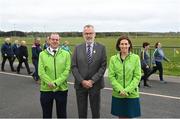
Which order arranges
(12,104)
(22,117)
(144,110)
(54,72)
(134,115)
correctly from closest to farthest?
(134,115) < (54,72) < (22,117) < (144,110) < (12,104)

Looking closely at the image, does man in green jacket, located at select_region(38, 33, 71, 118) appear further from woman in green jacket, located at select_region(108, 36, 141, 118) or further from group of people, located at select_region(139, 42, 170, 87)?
group of people, located at select_region(139, 42, 170, 87)

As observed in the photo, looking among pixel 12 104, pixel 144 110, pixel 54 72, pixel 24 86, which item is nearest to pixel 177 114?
pixel 144 110

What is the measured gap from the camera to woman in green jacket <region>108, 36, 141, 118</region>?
6.31m

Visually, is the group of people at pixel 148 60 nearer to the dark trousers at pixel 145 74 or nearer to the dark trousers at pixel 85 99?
the dark trousers at pixel 145 74

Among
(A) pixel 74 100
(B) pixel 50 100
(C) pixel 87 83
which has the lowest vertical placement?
(A) pixel 74 100

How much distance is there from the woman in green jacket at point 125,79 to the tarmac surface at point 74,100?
7.69ft

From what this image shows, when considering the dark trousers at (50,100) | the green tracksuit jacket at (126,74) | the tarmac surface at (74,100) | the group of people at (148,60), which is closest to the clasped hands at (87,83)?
the green tracksuit jacket at (126,74)

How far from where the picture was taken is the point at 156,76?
16906mm

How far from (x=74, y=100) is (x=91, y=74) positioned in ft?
14.0

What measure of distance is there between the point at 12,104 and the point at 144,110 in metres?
3.41

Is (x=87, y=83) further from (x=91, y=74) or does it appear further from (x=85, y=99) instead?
(x=85, y=99)

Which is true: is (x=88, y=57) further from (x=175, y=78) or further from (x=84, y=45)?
(x=175, y=78)

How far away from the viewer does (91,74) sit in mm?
6656

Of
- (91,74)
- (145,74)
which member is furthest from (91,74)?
(145,74)
